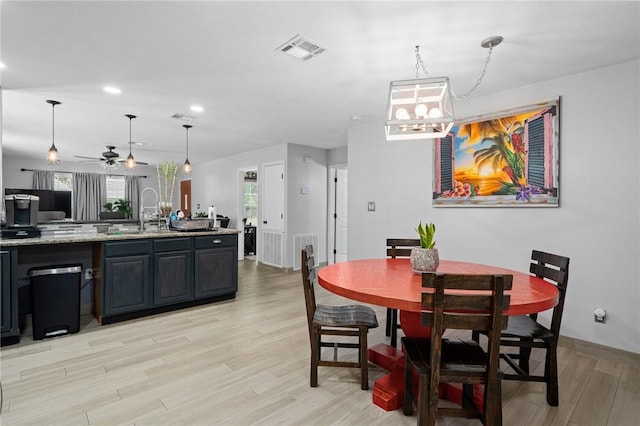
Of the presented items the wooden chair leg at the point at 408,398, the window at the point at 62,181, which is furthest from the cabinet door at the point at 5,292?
the window at the point at 62,181

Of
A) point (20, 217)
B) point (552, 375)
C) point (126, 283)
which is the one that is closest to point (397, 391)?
point (552, 375)

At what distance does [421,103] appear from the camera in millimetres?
2035

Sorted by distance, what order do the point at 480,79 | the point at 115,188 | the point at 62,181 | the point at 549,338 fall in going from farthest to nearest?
1. the point at 115,188
2. the point at 62,181
3. the point at 480,79
4. the point at 549,338

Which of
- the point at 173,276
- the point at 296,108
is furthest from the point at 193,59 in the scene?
the point at 173,276

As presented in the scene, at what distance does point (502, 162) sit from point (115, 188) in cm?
992

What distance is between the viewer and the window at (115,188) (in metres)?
9.27

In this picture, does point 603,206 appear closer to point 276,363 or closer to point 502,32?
point 502,32

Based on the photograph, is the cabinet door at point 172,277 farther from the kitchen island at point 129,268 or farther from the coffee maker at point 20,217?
the coffee maker at point 20,217

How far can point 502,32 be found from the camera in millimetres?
2279

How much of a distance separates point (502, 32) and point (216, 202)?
7308 millimetres

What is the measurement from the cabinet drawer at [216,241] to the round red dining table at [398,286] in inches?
87.2

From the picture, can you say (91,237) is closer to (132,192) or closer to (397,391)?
(397,391)

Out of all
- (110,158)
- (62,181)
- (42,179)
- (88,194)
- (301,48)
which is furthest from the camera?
(88,194)

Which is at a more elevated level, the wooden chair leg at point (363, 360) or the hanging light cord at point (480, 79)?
the hanging light cord at point (480, 79)
